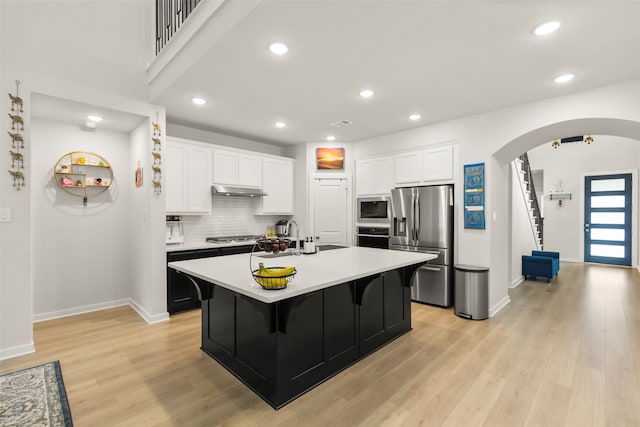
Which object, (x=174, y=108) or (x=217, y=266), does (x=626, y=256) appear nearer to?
(x=217, y=266)

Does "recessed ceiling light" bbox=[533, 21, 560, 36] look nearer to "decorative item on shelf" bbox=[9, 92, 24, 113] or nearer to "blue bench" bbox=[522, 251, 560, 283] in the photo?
"decorative item on shelf" bbox=[9, 92, 24, 113]

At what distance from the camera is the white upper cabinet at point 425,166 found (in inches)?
A: 176

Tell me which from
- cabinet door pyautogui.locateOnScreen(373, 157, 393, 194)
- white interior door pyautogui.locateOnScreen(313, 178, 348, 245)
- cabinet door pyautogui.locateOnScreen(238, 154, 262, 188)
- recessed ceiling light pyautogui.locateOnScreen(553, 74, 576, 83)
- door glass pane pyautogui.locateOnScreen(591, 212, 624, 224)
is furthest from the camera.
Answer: door glass pane pyautogui.locateOnScreen(591, 212, 624, 224)

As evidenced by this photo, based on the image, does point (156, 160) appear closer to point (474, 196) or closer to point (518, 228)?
point (474, 196)

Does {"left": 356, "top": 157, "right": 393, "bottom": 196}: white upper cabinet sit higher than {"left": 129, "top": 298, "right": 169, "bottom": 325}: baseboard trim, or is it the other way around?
{"left": 356, "top": 157, "right": 393, "bottom": 196}: white upper cabinet

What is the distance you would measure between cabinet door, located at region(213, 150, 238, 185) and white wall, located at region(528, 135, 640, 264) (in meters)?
8.48

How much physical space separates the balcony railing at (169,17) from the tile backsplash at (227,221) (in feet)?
7.54

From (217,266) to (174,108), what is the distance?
2552 millimetres

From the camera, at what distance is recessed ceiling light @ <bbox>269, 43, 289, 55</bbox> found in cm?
248

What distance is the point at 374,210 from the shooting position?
538 cm

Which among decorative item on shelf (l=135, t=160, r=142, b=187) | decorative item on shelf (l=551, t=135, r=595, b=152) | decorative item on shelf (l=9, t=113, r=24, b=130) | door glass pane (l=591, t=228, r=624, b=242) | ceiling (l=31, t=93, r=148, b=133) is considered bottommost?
door glass pane (l=591, t=228, r=624, b=242)

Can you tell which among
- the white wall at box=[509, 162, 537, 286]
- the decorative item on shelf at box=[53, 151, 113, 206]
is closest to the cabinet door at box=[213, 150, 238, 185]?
the decorative item on shelf at box=[53, 151, 113, 206]

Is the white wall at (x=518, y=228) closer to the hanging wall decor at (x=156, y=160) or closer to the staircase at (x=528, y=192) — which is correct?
the staircase at (x=528, y=192)

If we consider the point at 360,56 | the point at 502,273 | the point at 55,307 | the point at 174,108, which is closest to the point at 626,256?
the point at 502,273
